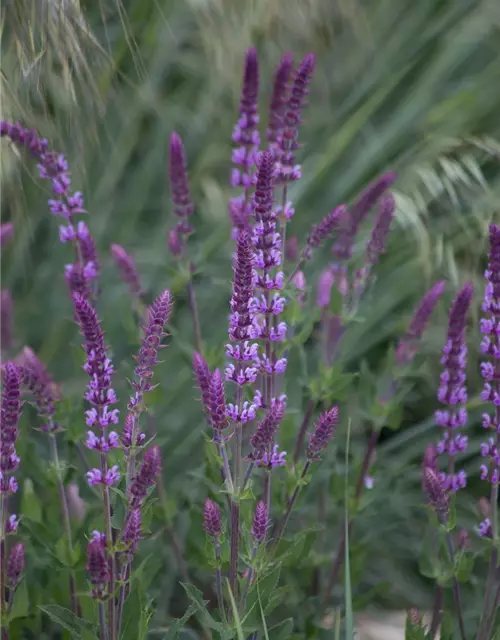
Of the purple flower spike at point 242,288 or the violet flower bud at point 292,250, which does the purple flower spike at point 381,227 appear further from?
the purple flower spike at point 242,288

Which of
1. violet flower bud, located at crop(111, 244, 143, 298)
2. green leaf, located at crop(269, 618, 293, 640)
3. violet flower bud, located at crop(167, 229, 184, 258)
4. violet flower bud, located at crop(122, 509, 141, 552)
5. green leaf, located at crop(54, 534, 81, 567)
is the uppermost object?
violet flower bud, located at crop(167, 229, 184, 258)

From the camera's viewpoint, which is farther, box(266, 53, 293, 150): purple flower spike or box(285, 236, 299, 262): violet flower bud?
box(285, 236, 299, 262): violet flower bud

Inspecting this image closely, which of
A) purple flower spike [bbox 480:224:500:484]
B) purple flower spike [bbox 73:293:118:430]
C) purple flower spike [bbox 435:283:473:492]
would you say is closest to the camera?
purple flower spike [bbox 73:293:118:430]

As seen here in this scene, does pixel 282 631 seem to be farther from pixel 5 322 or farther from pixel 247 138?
pixel 247 138

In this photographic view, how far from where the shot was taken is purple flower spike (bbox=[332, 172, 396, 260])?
59.9 inches

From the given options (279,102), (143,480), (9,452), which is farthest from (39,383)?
(279,102)

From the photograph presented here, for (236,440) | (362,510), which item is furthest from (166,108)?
(236,440)

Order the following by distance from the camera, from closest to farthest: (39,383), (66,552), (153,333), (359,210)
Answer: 1. (153,333)
2. (39,383)
3. (66,552)
4. (359,210)

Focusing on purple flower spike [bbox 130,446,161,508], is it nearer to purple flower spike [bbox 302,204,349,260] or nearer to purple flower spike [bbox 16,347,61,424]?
purple flower spike [bbox 16,347,61,424]

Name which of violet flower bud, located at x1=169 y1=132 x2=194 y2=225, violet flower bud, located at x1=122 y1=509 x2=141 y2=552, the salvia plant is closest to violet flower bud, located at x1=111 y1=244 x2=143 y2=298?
the salvia plant

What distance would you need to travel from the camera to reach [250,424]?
4.77ft

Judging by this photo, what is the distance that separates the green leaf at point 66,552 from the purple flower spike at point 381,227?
713mm

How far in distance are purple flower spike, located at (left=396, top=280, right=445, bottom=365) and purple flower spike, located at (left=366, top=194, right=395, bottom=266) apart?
12 cm

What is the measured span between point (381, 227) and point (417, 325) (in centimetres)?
19
